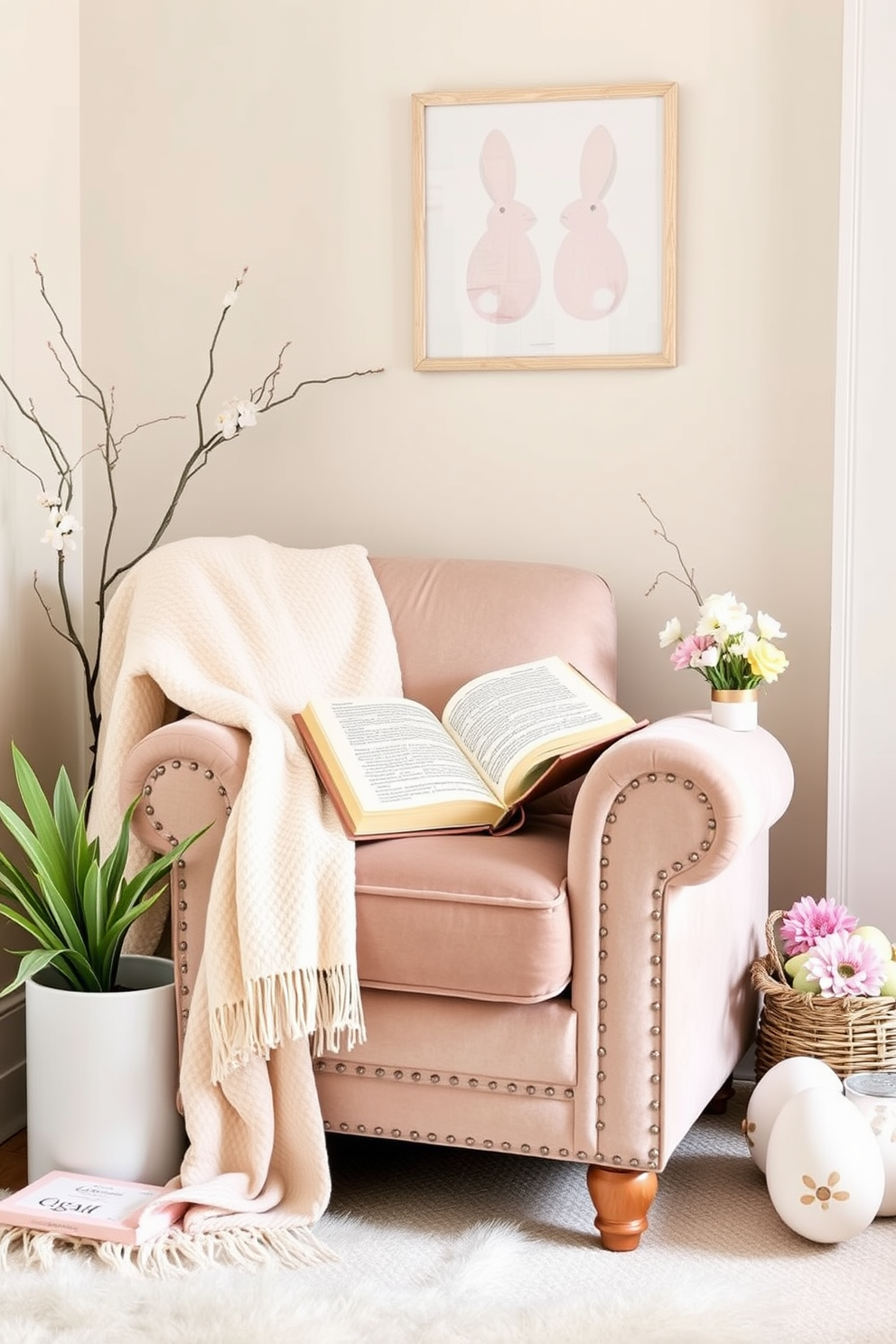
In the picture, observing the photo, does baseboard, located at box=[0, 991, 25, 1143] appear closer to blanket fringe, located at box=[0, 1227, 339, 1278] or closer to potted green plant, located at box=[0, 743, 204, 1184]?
potted green plant, located at box=[0, 743, 204, 1184]

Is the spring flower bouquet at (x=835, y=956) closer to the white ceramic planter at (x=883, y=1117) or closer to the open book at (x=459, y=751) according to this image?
the white ceramic planter at (x=883, y=1117)

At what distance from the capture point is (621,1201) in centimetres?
188

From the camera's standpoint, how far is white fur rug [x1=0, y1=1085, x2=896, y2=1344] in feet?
5.39

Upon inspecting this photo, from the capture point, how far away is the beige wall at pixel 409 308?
261 centimetres

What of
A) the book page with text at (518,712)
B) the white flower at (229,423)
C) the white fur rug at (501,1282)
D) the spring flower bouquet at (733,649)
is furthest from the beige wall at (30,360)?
the spring flower bouquet at (733,649)

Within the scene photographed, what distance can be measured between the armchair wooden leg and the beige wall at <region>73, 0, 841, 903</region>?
93 cm

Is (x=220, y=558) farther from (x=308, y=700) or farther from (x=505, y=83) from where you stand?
(x=505, y=83)

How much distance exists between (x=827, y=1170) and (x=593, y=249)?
5.64 ft

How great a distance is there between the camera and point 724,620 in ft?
7.24

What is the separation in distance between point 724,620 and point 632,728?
259 millimetres

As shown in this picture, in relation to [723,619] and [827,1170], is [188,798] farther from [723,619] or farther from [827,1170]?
[827,1170]

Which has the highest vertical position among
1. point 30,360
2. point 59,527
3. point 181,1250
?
point 30,360

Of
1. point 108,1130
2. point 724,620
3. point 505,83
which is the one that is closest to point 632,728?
point 724,620

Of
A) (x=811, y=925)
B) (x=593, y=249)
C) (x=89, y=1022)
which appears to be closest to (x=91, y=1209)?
(x=89, y=1022)
